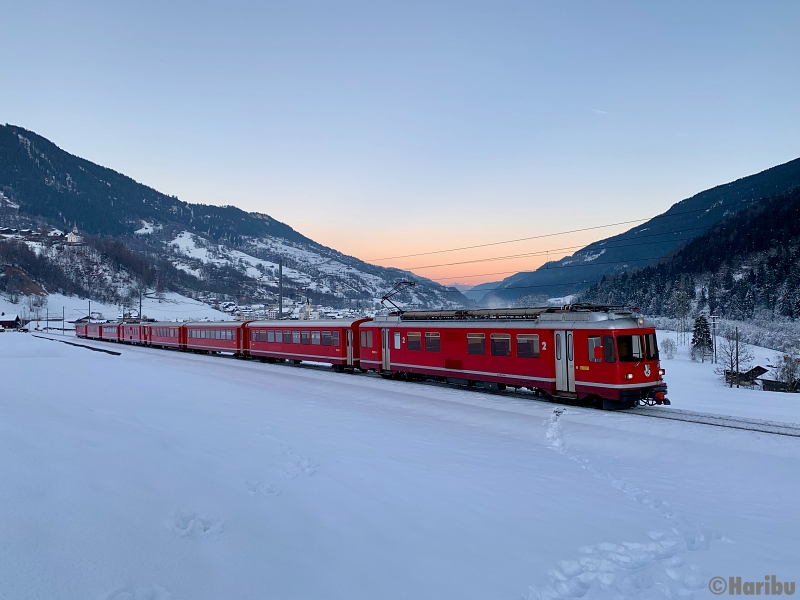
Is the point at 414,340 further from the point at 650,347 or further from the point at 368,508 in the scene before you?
the point at 368,508

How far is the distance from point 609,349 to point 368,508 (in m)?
11.6

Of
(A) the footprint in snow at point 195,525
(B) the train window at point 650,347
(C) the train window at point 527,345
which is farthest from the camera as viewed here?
(C) the train window at point 527,345

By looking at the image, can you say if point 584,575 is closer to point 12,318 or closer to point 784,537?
point 784,537

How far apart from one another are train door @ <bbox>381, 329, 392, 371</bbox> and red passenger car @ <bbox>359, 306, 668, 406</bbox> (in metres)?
1.30

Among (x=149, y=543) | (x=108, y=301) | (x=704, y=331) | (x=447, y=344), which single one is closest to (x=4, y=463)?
(x=149, y=543)

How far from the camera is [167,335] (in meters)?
50.8

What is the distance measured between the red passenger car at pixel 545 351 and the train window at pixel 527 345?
4 cm

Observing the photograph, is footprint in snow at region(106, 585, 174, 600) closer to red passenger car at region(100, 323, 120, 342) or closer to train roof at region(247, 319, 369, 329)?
train roof at region(247, 319, 369, 329)

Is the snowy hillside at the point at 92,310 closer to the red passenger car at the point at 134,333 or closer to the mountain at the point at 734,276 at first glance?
the red passenger car at the point at 134,333

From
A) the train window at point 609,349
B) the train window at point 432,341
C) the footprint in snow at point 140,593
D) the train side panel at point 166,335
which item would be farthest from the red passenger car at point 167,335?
the footprint in snow at point 140,593

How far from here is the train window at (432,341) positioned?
72.5ft

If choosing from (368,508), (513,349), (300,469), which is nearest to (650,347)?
(513,349)

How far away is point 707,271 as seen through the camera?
409ft

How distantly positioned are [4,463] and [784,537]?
1009cm
